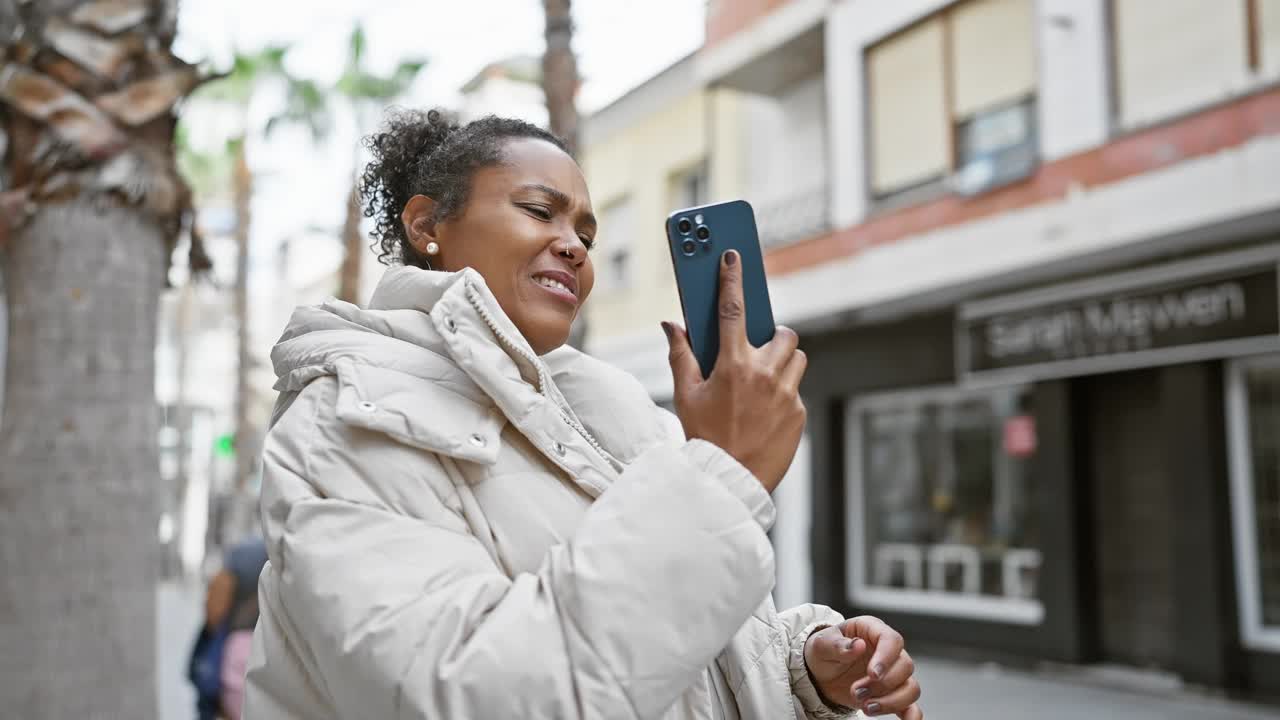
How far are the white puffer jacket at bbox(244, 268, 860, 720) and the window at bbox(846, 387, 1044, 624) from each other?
36.2 ft

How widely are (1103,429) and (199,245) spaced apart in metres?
9.62

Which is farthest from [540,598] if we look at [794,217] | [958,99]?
[794,217]

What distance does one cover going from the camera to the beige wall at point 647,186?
672 inches

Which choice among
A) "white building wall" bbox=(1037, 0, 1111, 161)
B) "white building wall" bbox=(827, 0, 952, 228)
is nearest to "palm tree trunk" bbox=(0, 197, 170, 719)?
"white building wall" bbox=(1037, 0, 1111, 161)

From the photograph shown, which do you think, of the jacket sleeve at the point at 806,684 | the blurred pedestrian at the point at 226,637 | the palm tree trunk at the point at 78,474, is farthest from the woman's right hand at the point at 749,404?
the blurred pedestrian at the point at 226,637

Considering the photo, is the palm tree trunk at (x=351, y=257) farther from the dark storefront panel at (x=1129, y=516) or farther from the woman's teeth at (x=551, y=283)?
the woman's teeth at (x=551, y=283)

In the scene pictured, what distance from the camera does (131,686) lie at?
3281 millimetres

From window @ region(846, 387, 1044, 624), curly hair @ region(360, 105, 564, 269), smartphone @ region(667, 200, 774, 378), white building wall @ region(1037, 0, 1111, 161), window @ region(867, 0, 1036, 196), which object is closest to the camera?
smartphone @ region(667, 200, 774, 378)

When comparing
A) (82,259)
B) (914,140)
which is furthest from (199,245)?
(914,140)

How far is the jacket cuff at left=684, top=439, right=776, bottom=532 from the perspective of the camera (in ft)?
4.17

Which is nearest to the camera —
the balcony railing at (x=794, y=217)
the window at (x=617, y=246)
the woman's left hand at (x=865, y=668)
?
the woman's left hand at (x=865, y=668)

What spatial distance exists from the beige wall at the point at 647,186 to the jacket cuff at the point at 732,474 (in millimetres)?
15479

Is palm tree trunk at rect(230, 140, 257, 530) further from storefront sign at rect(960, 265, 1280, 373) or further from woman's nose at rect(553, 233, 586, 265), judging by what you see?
woman's nose at rect(553, 233, 586, 265)

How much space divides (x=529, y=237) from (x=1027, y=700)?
9.27 m
